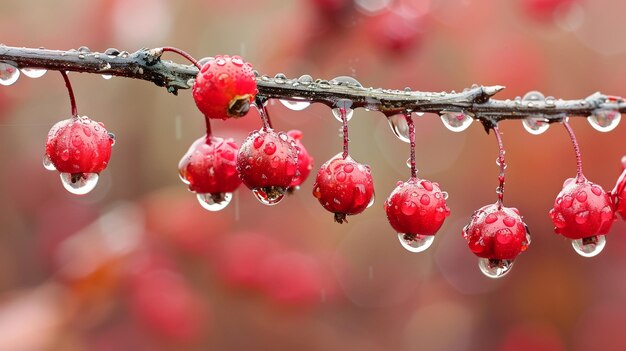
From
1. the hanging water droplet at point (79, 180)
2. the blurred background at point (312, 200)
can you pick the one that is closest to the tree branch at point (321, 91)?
the hanging water droplet at point (79, 180)

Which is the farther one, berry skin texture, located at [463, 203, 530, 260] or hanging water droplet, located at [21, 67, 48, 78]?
berry skin texture, located at [463, 203, 530, 260]

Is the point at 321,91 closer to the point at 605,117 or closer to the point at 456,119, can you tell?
the point at 456,119

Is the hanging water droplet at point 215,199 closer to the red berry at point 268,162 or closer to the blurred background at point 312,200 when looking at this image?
the red berry at point 268,162

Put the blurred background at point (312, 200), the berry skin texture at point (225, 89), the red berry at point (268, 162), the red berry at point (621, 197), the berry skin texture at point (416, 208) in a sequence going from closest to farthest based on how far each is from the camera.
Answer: the berry skin texture at point (225, 89)
the red berry at point (268, 162)
the berry skin texture at point (416, 208)
the red berry at point (621, 197)
the blurred background at point (312, 200)

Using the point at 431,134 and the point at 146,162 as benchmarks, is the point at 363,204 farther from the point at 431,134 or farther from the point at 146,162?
the point at 431,134

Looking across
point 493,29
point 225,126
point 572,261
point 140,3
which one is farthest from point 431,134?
point 140,3

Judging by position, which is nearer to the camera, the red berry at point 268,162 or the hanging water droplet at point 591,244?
the red berry at point 268,162

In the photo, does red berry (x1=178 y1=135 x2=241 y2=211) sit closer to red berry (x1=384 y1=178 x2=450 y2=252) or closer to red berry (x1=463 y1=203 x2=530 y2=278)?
red berry (x1=384 y1=178 x2=450 y2=252)

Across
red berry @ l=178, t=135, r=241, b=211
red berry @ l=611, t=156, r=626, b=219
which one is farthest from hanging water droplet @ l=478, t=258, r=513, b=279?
red berry @ l=178, t=135, r=241, b=211
